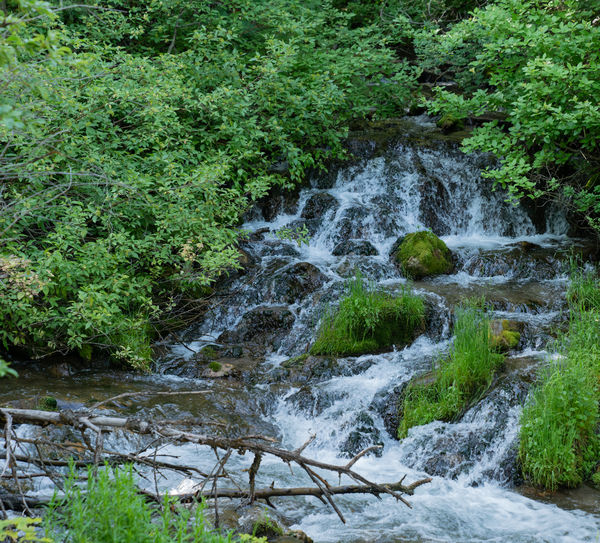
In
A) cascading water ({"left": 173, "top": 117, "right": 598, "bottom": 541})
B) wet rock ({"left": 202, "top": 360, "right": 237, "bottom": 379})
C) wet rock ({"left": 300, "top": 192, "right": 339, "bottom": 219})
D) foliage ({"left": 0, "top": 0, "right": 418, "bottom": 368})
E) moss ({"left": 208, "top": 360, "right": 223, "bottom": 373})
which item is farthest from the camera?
Answer: wet rock ({"left": 300, "top": 192, "right": 339, "bottom": 219})

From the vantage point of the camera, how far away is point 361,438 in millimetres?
6664

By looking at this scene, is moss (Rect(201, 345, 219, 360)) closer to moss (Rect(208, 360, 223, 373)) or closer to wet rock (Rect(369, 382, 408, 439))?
moss (Rect(208, 360, 223, 373))

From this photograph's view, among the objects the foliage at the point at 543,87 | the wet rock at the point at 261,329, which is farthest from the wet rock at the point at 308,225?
the foliage at the point at 543,87

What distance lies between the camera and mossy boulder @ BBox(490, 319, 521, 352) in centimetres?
734

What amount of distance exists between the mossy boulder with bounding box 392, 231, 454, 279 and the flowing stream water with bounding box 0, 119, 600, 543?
0.23 metres

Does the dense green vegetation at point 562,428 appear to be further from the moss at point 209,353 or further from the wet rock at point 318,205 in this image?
the wet rock at point 318,205

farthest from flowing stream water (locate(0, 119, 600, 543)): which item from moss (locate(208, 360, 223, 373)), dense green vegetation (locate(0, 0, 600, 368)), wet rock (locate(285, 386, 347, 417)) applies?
dense green vegetation (locate(0, 0, 600, 368))

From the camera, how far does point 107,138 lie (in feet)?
31.3

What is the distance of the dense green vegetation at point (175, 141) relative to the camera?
7359 millimetres

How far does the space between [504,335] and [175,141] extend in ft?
21.0

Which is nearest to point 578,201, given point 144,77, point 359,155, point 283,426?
point 359,155

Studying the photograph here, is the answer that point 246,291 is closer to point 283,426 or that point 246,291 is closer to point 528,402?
point 283,426

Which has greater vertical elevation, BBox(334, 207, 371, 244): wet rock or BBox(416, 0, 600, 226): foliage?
BBox(416, 0, 600, 226): foliage

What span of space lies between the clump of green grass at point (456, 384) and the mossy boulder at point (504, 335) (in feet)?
1.35
